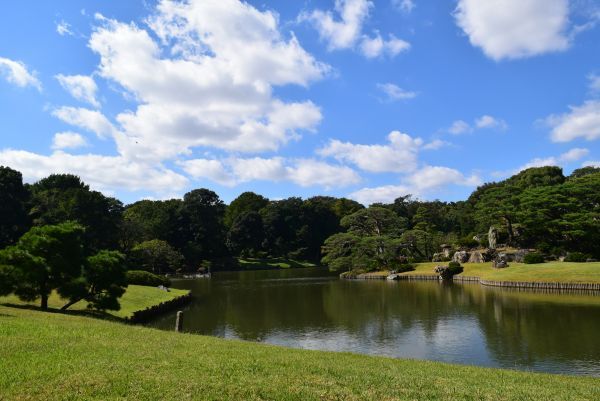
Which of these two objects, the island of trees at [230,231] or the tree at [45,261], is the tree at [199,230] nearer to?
the island of trees at [230,231]

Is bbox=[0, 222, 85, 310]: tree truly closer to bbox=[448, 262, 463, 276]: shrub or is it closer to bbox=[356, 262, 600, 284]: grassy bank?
bbox=[356, 262, 600, 284]: grassy bank

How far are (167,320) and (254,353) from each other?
18054 millimetres

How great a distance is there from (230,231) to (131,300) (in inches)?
2741

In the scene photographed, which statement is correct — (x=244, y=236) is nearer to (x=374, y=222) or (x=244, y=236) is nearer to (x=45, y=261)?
(x=374, y=222)

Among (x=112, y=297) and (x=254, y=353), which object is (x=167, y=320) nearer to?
(x=112, y=297)

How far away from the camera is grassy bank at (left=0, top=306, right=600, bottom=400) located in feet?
23.9

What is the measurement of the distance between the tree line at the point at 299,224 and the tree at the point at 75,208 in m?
0.15

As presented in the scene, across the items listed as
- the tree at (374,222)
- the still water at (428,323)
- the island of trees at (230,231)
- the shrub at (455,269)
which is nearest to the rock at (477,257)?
the shrub at (455,269)

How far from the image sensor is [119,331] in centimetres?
1448

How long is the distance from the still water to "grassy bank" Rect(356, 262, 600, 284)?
3263mm

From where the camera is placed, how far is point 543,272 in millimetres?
42531

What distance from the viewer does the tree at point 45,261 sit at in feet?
66.0

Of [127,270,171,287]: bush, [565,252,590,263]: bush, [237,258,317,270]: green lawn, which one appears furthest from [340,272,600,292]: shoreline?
[237,258,317,270]: green lawn

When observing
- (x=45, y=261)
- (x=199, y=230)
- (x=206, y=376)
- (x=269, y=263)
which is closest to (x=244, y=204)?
(x=269, y=263)
